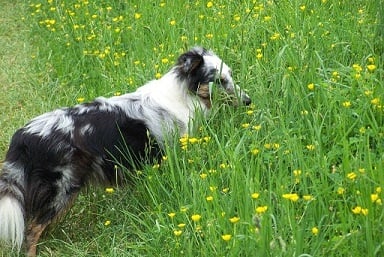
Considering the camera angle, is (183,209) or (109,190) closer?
(183,209)

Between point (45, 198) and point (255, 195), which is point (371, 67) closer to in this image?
point (255, 195)

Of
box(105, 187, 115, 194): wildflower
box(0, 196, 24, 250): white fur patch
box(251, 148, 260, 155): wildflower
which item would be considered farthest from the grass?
box(0, 196, 24, 250): white fur patch

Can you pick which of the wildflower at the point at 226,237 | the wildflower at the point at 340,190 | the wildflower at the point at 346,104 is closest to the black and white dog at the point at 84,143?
the wildflower at the point at 346,104

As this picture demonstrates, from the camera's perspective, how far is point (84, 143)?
12.7ft

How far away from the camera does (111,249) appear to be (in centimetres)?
364

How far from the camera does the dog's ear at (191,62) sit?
4301 millimetres

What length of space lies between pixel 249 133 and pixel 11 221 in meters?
1.49

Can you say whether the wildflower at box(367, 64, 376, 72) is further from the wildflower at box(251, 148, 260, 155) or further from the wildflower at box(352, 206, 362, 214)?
the wildflower at box(352, 206, 362, 214)

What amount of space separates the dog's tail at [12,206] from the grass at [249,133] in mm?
277

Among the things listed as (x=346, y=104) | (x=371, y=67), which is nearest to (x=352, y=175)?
(x=346, y=104)

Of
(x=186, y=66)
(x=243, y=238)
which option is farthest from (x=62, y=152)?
(x=243, y=238)

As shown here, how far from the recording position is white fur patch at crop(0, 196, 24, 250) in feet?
12.1

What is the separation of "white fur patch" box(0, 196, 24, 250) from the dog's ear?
1.41 meters

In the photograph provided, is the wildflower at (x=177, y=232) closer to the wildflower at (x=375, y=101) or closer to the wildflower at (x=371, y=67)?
the wildflower at (x=375, y=101)
